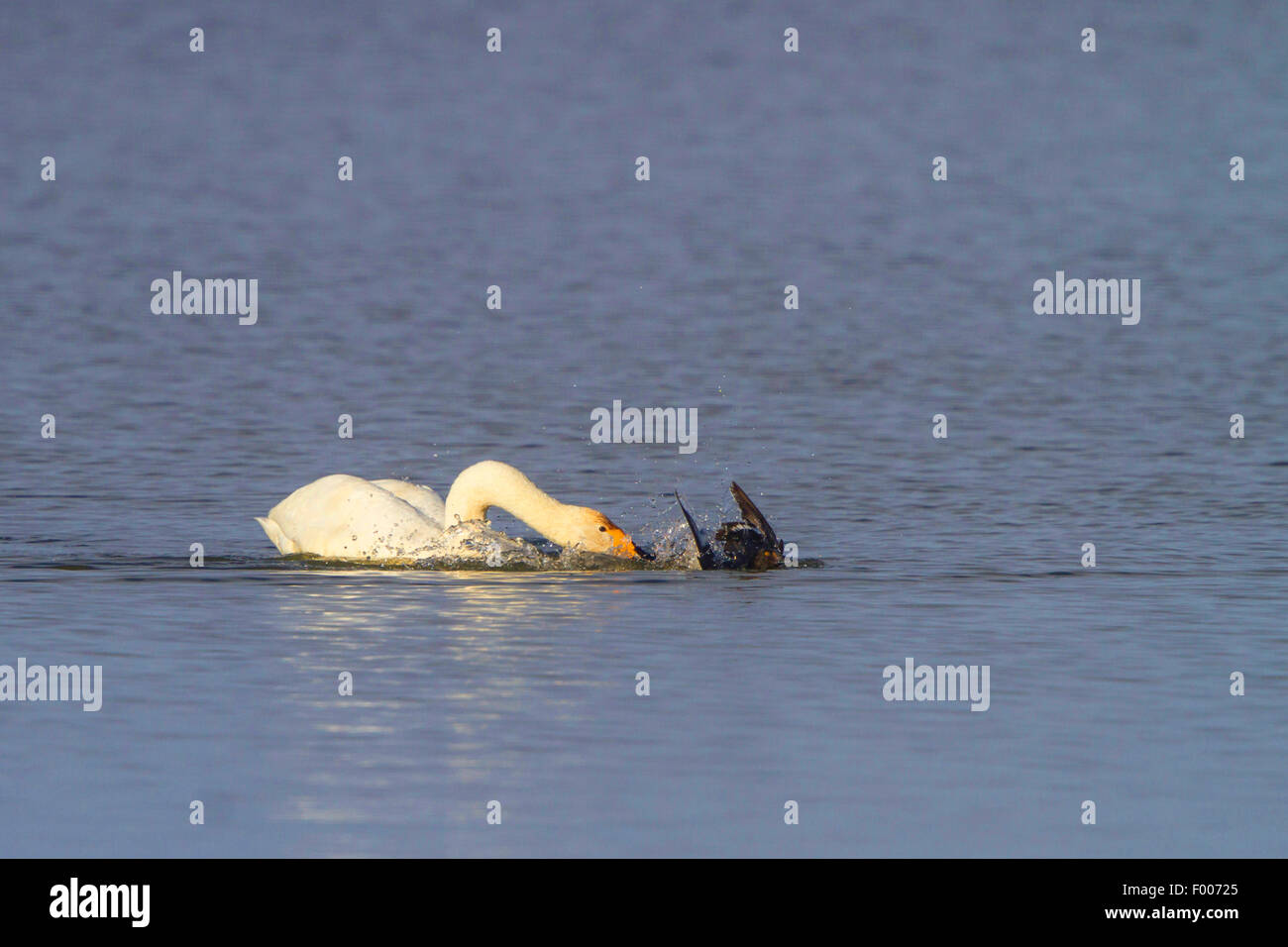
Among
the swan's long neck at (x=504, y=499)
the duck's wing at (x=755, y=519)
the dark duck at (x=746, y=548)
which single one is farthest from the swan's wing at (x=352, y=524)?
the duck's wing at (x=755, y=519)

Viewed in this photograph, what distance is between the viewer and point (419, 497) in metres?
18.8

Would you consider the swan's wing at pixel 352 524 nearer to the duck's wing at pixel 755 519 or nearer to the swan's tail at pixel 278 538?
the swan's tail at pixel 278 538

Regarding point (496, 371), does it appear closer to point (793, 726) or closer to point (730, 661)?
point (730, 661)

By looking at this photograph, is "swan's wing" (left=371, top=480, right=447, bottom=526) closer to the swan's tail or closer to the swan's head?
the swan's tail

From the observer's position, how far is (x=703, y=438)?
23578 millimetres

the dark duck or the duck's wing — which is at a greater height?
the duck's wing

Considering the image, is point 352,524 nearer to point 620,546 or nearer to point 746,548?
point 620,546

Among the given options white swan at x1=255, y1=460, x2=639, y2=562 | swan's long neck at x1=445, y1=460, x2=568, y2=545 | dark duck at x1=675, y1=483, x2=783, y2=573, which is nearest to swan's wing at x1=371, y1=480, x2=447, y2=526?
white swan at x1=255, y1=460, x2=639, y2=562

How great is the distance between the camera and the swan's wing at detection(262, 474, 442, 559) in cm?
1758

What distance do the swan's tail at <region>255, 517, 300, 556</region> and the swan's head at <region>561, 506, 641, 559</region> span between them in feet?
7.78

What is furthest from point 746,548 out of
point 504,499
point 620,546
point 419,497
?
point 419,497

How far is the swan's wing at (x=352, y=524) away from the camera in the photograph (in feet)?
57.7

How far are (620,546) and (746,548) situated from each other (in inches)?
39.1

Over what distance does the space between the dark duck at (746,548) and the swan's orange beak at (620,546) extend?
50 cm
